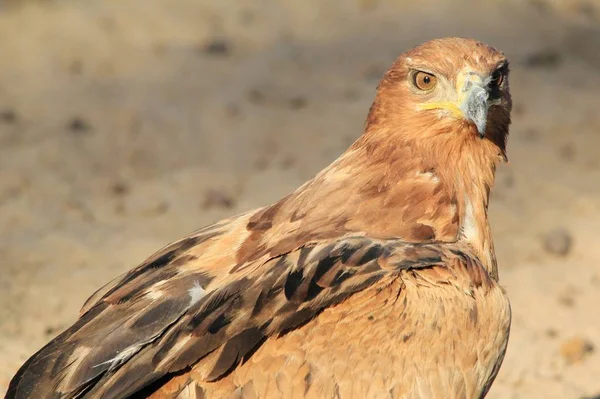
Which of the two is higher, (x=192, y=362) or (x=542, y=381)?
(x=192, y=362)

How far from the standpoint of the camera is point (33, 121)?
26.3ft

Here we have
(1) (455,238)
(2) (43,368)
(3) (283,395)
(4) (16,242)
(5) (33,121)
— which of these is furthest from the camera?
(5) (33,121)

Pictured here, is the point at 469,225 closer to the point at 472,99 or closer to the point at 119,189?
the point at 472,99

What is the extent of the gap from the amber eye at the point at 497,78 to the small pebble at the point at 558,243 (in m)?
2.59

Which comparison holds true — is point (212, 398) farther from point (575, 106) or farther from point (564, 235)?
point (575, 106)

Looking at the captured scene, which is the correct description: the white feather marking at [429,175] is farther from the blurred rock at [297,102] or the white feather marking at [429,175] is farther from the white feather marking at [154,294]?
the blurred rock at [297,102]

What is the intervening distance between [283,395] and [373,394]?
11.8 inches

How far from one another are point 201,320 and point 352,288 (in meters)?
0.53

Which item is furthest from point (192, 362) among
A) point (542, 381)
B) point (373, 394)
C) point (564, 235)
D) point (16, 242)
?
point (564, 235)

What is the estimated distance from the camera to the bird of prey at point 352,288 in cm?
374

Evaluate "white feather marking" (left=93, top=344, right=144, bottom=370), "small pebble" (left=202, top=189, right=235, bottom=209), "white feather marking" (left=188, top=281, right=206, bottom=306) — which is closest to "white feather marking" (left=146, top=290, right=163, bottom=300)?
"white feather marking" (left=188, top=281, right=206, bottom=306)

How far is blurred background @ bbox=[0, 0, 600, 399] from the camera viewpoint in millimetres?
6141

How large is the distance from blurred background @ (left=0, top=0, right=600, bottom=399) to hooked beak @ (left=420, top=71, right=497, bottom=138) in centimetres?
187

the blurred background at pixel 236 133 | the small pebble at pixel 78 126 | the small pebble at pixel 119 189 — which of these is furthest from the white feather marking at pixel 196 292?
the small pebble at pixel 78 126
